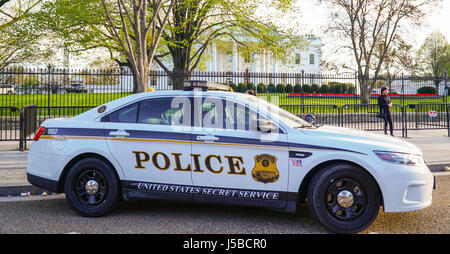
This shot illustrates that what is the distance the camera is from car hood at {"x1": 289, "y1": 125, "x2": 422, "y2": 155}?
436cm

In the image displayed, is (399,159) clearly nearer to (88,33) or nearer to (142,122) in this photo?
(142,122)

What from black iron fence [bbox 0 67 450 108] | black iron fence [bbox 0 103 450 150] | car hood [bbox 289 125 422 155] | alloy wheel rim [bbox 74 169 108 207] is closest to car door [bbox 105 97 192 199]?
alloy wheel rim [bbox 74 169 108 207]

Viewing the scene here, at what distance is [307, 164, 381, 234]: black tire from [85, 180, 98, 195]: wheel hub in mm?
2689

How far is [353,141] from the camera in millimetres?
4422

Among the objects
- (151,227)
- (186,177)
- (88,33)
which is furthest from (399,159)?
(88,33)

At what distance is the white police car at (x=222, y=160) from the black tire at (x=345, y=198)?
0.01 m

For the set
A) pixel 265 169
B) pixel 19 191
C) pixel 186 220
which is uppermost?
pixel 265 169

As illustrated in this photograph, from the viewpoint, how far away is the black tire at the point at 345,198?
429 centimetres

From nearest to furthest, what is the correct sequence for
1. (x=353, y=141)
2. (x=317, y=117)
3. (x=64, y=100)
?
(x=353, y=141), (x=64, y=100), (x=317, y=117)

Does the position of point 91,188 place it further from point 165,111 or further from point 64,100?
point 64,100

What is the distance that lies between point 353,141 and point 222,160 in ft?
5.03

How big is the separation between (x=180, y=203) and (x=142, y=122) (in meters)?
1.49

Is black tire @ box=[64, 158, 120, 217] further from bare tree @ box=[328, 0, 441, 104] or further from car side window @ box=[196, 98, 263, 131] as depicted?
bare tree @ box=[328, 0, 441, 104]

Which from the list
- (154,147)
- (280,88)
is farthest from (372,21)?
(154,147)
